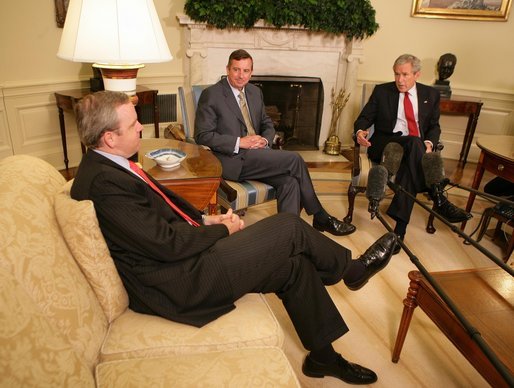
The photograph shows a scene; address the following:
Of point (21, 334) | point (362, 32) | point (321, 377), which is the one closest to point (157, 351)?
point (21, 334)

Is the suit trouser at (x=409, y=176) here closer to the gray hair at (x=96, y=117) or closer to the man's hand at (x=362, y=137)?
the man's hand at (x=362, y=137)

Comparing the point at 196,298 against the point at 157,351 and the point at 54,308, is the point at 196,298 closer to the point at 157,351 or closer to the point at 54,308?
the point at 157,351

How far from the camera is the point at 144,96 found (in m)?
3.72

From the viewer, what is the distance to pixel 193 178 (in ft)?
6.87

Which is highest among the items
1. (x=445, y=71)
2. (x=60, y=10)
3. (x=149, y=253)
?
(x=60, y=10)

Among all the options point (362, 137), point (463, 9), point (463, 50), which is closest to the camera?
point (362, 137)

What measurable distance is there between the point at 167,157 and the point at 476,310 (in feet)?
5.35

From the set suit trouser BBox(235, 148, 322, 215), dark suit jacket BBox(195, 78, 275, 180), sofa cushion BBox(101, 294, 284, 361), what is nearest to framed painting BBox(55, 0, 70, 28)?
dark suit jacket BBox(195, 78, 275, 180)

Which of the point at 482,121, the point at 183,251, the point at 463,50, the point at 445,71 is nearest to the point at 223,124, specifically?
the point at 183,251

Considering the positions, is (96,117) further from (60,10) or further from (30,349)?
(60,10)

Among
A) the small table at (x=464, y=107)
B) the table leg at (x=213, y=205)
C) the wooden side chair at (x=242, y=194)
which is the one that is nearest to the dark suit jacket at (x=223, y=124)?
the wooden side chair at (x=242, y=194)

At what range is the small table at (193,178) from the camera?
2.07m

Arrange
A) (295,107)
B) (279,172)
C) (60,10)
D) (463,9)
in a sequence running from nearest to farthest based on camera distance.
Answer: (279,172) → (60,10) → (463,9) → (295,107)

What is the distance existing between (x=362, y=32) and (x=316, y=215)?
7.89 ft
